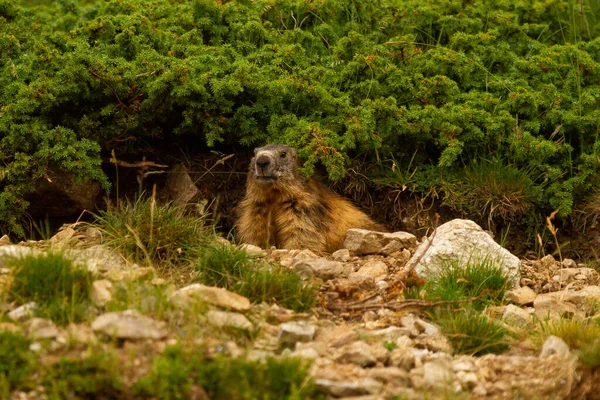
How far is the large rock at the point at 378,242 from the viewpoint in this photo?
24.4ft

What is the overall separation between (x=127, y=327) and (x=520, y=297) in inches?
115

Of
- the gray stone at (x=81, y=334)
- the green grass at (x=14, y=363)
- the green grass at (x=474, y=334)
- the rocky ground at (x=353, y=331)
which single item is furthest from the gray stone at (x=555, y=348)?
the green grass at (x=14, y=363)

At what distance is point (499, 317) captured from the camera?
597 centimetres

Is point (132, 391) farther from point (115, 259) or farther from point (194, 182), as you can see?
point (194, 182)

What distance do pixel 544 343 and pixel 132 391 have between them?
239cm

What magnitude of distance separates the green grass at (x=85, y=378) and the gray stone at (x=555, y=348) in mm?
2378

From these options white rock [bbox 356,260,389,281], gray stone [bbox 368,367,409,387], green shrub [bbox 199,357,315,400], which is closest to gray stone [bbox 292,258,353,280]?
white rock [bbox 356,260,389,281]

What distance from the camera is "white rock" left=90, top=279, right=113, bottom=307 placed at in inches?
200

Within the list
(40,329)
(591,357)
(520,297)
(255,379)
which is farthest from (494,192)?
(40,329)

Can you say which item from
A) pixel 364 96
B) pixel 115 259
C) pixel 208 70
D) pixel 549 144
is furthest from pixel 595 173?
pixel 115 259

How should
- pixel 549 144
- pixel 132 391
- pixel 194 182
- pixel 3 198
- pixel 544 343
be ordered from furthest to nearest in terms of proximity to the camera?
pixel 194 182
pixel 549 144
pixel 3 198
pixel 544 343
pixel 132 391

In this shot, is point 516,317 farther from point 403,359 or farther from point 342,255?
point 342,255

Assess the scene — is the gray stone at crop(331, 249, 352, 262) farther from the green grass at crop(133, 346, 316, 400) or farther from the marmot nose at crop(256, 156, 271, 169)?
the green grass at crop(133, 346, 316, 400)

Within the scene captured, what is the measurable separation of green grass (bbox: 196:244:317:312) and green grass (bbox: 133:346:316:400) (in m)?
1.11
